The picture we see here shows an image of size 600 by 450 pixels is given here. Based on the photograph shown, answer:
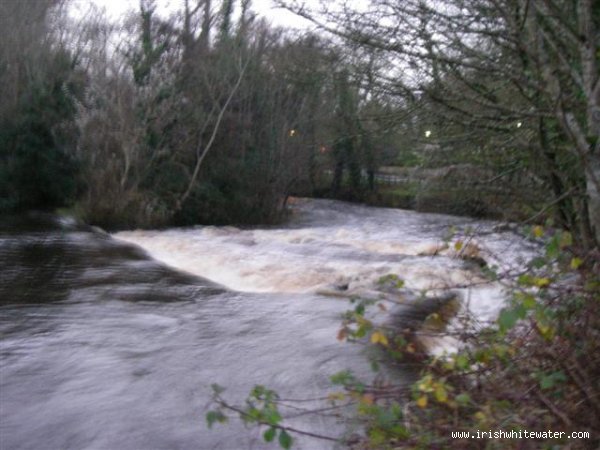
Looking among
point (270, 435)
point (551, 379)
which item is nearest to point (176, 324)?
point (270, 435)

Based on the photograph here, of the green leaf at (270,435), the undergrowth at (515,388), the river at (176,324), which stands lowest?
the river at (176,324)

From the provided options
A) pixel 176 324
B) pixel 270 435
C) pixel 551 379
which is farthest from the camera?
pixel 176 324

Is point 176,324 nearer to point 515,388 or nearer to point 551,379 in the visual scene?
point 515,388

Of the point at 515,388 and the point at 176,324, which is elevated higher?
the point at 515,388

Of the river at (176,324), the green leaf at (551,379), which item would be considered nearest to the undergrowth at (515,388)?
the green leaf at (551,379)

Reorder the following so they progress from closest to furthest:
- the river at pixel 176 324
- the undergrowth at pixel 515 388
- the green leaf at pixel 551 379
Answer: the green leaf at pixel 551 379
the undergrowth at pixel 515 388
the river at pixel 176 324

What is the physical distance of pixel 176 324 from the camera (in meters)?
9.91

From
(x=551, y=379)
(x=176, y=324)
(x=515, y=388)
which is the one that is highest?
(x=551, y=379)

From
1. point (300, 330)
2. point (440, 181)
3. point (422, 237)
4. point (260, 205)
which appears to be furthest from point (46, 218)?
point (440, 181)

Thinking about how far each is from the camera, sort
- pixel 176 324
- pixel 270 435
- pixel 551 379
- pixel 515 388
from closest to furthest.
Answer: pixel 551 379 → pixel 270 435 → pixel 515 388 → pixel 176 324

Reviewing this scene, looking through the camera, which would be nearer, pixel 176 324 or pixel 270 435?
pixel 270 435

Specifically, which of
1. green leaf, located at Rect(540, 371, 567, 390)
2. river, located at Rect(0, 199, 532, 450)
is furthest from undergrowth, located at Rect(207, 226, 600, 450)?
river, located at Rect(0, 199, 532, 450)

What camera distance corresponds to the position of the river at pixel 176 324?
6160mm

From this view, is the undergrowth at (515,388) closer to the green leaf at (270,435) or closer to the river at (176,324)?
the green leaf at (270,435)
